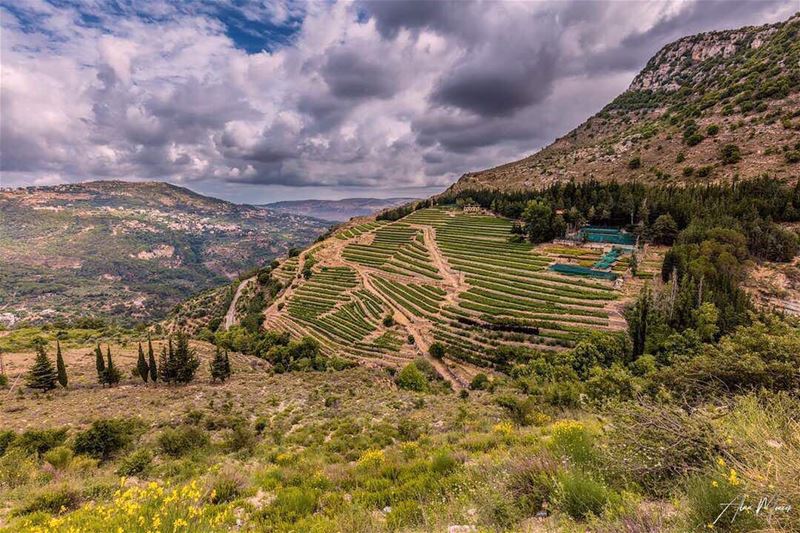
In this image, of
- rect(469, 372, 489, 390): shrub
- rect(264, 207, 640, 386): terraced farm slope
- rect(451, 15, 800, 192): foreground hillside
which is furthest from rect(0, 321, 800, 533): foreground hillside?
rect(451, 15, 800, 192): foreground hillside

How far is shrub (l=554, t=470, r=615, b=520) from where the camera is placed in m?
5.12

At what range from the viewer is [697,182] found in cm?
8181

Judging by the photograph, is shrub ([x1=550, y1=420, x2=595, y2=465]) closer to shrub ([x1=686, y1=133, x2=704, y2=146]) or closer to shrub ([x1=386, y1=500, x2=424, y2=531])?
shrub ([x1=386, y1=500, x2=424, y2=531])

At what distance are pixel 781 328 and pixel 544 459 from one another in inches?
1097

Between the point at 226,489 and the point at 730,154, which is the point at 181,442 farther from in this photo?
the point at 730,154

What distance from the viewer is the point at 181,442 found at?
44.0 feet

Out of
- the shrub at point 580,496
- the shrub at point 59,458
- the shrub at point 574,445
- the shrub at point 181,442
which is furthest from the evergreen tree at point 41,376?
the shrub at point 580,496

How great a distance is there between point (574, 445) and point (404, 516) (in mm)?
3828

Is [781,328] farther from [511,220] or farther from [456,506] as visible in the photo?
[511,220]

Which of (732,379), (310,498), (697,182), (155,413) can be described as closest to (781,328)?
(732,379)

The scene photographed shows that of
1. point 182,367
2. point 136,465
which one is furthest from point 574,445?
point 182,367

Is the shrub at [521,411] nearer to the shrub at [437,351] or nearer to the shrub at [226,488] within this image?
the shrub at [226,488]

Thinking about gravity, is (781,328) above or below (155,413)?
above

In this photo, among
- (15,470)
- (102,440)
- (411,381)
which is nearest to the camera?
(15,470)
